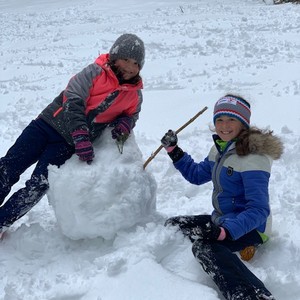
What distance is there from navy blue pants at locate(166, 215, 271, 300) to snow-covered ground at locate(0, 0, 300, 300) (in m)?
0.09

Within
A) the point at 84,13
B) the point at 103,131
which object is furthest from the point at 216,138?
the point at 84,13

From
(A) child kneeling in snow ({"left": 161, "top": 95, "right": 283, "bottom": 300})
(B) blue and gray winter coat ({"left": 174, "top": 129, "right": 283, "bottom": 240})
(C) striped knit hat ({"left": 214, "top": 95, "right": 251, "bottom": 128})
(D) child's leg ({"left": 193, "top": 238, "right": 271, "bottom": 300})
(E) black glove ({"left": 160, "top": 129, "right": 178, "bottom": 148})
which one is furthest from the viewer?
(E) black glove ({"left": 160, "top": 129, "right": 178, "bottom": 148})

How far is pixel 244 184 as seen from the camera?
2859 mm

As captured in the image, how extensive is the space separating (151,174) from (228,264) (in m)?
0.94

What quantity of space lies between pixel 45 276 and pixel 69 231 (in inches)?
13.3

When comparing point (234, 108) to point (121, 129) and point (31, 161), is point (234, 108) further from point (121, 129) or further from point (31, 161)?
point (31, 161)

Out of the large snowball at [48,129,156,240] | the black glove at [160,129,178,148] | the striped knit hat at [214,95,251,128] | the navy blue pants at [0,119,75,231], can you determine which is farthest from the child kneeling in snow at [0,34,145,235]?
the striped knit hat at [214,95,251,128]

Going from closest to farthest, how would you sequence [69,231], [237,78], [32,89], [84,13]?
1. [69,231]
2. [237,78]
3. [32,89]
4. [84,13]

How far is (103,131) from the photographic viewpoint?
11.0 ft

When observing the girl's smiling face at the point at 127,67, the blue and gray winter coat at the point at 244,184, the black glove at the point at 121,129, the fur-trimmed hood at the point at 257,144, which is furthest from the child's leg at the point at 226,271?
the girl's smiling face at the point at 127,67

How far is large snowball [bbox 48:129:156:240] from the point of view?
2.96 m

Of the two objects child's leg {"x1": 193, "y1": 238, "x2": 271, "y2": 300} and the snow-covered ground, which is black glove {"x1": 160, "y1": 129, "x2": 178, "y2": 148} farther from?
child's leg {"x1": 193, "y1": 238, "x2": 271, "y2": 300}

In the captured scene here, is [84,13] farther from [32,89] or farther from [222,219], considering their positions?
[222,219]

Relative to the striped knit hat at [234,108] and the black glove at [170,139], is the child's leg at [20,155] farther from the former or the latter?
the striped knit hat at [234,108]
